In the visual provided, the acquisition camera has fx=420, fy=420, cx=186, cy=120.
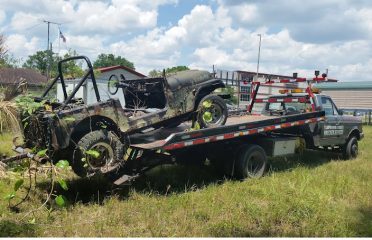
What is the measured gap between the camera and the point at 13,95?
6.20 m

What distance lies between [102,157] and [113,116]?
68cm

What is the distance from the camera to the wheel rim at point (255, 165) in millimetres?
8172

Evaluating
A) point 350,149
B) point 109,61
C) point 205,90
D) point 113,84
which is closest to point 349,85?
point 350,149

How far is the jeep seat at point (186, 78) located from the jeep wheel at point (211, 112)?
40cm

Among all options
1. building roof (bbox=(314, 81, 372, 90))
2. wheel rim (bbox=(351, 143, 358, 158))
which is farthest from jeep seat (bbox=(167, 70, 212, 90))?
building roof (bbox=(314, 81, 372, 90))

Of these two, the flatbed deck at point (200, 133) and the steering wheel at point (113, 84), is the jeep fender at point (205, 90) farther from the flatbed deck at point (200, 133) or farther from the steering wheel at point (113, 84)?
the steering wheel at point (113, 84)

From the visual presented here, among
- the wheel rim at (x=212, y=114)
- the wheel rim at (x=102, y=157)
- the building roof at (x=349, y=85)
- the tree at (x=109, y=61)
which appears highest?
the tree at (x=109, y=61)

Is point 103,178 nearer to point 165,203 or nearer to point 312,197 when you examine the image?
point 165,203

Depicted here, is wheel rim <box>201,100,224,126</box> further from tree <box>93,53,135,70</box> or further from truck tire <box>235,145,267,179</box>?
tree <box>93,53,135,70</box>

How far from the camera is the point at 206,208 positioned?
593 cm

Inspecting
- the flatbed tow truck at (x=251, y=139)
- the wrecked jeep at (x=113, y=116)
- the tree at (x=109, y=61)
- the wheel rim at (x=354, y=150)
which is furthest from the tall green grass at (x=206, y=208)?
the tree at (x=109, y=61)

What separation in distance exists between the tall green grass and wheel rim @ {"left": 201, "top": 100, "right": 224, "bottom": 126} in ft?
3.59

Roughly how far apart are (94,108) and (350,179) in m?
5.07

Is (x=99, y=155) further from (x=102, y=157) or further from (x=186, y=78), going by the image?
(x=186, y=78)
